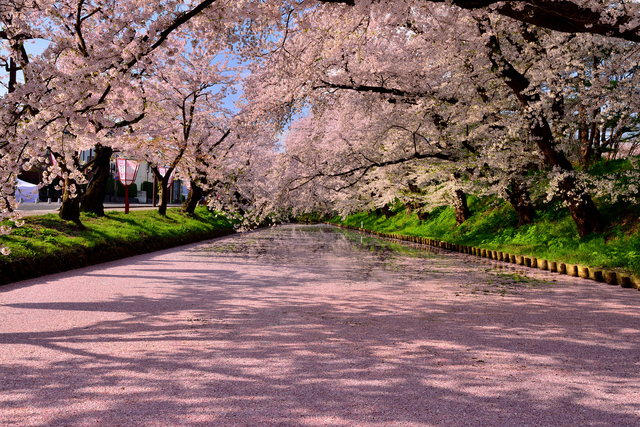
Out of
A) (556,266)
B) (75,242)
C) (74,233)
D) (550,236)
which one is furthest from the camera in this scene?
(550,236)

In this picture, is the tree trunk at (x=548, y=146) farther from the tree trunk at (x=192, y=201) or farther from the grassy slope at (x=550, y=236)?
the tree trunk at (x=192, y=201)

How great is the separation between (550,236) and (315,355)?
12.2m

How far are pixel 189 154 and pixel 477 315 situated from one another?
1579 cm

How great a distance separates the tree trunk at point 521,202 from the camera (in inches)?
607

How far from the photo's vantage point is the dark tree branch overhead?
734 centimetres

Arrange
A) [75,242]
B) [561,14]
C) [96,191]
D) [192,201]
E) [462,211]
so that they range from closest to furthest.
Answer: [561,14], [75,242], [96,191], [462,211], [192,201]

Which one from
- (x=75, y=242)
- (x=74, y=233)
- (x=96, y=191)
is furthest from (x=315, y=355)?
(x=96, y=191)

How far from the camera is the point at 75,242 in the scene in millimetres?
11094

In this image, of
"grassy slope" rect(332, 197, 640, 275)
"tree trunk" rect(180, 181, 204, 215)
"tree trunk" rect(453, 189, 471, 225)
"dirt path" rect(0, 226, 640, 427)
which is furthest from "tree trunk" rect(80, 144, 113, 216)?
"tree trunk" rect(453, 189, 471, 225)

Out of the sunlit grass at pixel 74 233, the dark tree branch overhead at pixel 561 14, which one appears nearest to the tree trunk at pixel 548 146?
the dark tree branch overhead at pixel 561 14

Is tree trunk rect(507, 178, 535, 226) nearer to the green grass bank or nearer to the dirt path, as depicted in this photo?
the dirt path

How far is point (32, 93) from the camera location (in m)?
5.91

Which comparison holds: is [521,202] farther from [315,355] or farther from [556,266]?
[315,355]

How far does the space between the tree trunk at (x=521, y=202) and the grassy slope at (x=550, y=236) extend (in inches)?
14.0
